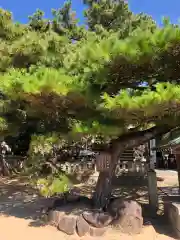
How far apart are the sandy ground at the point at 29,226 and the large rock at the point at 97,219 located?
9.3 inches

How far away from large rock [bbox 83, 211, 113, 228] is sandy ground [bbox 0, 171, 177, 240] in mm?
236

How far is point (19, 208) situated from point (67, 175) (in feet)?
10.2

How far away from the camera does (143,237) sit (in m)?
6.36

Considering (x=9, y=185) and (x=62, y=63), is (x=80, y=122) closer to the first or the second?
(x=62, y=63)

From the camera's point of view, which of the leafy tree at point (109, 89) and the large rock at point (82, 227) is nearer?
the leafy tree at point (109, 89)

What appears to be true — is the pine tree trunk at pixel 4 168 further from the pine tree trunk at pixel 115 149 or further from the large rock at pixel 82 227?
the large rock at pixel 82 227

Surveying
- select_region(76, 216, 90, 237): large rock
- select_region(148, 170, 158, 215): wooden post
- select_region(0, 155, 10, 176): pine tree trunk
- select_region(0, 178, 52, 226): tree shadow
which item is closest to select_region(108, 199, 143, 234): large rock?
select_region(76, 216, 90, 237): large rock

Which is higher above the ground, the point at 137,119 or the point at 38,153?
→ the point at 137,119

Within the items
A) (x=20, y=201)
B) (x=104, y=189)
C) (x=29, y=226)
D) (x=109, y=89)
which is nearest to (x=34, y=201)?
(x=20, y=201)

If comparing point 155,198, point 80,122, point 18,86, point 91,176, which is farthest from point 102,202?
point 91,176

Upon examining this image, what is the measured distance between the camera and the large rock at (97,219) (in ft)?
21.7

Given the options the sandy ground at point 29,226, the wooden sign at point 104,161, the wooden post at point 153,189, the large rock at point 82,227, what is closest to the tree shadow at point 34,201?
the sandy ground at point 29,226

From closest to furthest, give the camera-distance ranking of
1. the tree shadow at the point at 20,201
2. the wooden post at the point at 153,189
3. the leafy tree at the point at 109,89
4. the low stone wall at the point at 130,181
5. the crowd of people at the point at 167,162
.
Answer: the leafy tree at the point at 109,89, the wooden post at the point at 153,189, the tree shadow at the point at 20,201, the low stone wall at the point at 130,181, the crowd of people at the point at 167,162

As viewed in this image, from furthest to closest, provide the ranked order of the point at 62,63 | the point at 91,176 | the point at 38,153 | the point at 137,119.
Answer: the point at 91,176 < the point at 62,63 < the point at 38,153 < the point at 137,119
